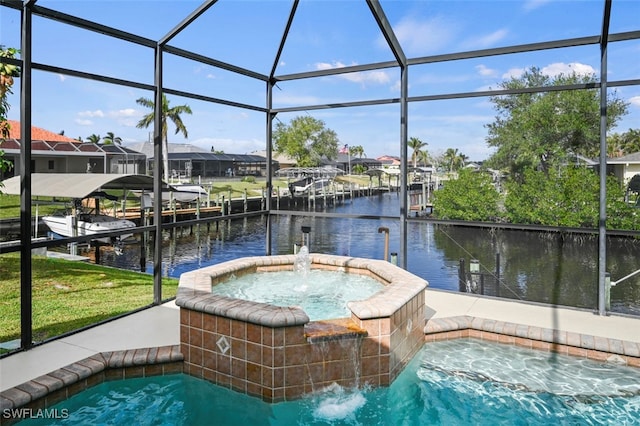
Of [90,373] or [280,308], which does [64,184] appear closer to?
[90,373]

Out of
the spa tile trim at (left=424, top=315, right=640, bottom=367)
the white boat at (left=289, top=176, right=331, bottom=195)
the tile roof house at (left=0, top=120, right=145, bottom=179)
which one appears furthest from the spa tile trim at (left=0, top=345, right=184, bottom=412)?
the white boat at (left=289, top=176, right=331, bottom=195)

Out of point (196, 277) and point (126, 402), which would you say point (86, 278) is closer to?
point (196, 277)

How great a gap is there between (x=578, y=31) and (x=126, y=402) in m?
17.8

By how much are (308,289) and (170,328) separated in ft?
4.84

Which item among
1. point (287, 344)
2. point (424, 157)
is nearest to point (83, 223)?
point (287, 344)

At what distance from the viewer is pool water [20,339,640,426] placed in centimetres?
288

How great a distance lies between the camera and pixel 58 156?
5.84m

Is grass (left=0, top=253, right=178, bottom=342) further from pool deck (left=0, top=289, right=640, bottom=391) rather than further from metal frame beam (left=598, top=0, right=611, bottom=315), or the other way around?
metal frame beam (left=598, top=0, right=611, bottom=315)

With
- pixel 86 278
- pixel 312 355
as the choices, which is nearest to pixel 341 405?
pixel 312 355

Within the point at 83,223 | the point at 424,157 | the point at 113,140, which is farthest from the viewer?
the point at 424,157

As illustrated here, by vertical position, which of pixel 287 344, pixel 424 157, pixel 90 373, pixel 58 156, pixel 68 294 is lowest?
pixel 68 294

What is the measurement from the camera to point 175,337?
3.88 meters

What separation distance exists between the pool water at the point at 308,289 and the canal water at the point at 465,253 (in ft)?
14.8

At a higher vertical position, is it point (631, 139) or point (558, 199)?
point (631, 139)
